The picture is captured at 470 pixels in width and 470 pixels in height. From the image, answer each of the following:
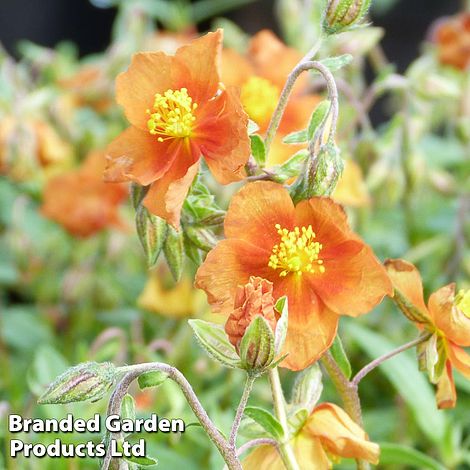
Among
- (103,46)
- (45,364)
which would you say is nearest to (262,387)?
(45,364)

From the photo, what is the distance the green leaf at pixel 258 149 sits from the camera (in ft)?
2.34

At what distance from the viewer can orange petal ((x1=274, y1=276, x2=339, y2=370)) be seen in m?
0.66

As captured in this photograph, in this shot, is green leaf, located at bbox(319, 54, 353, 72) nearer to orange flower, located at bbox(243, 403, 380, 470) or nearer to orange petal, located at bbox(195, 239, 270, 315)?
orange petal, located at bbox(195, 239, 270, 315)

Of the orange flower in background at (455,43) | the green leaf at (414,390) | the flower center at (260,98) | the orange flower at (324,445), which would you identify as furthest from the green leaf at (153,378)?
the orange flower in background at (455,43)

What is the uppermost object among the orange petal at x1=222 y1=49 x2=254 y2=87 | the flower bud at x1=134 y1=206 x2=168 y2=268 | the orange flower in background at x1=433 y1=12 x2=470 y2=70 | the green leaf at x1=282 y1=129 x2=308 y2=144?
the green leaf at x1=282 y1=129 x2=308 y2=144

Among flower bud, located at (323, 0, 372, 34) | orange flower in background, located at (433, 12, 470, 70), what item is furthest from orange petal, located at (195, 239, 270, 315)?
orange flower in background, located at (433, 12, 470, 70)

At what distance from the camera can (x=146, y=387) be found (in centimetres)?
65

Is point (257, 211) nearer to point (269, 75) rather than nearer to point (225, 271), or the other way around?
point (225, 271)

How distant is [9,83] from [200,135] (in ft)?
3.17

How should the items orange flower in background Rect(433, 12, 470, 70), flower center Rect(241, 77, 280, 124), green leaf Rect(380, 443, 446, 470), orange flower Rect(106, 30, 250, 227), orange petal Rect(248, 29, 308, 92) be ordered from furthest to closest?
orange flower in background Rect(433, 12, 470, 70) < orange petal Rect(248, 29, 308, 92) < flower center Rect(241, 77, 280, 124) < green leaf Rect(380, 443, 446, 470) < orange flower Rect(106, 30, 250, 227)

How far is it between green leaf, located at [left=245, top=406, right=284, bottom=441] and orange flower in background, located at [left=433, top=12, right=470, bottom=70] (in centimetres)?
106

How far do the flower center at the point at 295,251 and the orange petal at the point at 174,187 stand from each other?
76mm

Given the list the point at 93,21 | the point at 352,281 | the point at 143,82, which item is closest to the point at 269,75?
the point at 143,82

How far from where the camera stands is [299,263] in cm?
69
